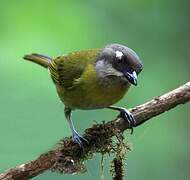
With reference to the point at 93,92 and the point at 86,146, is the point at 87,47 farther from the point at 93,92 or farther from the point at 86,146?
the point at 86,146

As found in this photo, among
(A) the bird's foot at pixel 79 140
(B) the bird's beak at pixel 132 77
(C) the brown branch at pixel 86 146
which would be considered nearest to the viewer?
(C) the brown branch at pixel 86 146

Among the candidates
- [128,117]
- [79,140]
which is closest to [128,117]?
[128,117]

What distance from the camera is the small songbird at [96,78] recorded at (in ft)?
16.6

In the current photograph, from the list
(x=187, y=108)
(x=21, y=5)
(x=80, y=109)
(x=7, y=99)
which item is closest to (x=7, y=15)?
(x=21, y=5)

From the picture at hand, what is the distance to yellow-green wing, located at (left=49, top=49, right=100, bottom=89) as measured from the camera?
5602mm

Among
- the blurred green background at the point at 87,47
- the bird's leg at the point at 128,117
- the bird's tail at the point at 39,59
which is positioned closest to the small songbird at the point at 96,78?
the bird's leg at the point at 128,117

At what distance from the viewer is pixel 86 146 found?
4.92 meters

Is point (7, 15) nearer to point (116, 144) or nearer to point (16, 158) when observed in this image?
point (16, 158)

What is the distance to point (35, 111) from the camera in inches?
234

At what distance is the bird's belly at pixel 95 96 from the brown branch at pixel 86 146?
0.36 meters

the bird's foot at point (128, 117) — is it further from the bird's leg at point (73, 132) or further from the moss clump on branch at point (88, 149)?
the bird's leg at point (73, 132)

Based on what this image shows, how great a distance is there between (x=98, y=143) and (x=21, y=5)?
2.21 m

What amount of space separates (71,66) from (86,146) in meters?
1.01

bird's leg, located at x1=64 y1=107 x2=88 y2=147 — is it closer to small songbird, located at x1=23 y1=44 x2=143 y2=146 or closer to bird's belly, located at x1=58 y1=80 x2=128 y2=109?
small songbird, located at x1=23 y1=44 x2=143 y2=146
